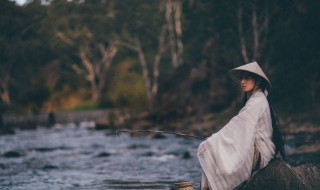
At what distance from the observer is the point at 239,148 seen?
20.7ft

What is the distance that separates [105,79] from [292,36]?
39.9 m

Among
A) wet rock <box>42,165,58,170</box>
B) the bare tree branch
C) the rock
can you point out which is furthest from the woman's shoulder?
the bare tree branch

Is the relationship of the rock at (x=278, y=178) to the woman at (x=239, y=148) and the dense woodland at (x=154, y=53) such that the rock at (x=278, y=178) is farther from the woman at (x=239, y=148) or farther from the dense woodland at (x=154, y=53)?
the dense woodland at (x=154, y=53)

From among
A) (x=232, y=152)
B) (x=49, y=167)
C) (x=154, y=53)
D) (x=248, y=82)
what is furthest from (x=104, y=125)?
(x=232, y=152)

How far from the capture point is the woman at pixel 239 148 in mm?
6305

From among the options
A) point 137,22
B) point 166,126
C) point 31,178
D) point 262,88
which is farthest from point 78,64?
point 262,88

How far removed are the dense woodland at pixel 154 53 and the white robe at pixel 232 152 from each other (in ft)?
17.1

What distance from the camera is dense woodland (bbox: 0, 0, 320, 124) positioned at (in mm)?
23516

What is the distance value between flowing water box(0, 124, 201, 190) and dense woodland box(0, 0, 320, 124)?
3299 mm

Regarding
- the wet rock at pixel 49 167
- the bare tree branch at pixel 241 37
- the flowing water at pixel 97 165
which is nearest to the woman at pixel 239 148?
the flowing water at pixel 97 165

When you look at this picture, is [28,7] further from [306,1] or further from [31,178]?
[31,178]

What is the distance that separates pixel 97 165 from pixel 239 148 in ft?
36.6

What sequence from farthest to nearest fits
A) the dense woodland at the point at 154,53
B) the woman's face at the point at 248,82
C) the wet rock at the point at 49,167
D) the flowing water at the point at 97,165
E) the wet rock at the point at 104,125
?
1. the wet rock at the point at 104,125
2. the dense woodland at the point at 154,53
3. the wet rock at the point at 49,167
4. the flowing water at the point at 97,165
5. the woman's face at the point at 248,82

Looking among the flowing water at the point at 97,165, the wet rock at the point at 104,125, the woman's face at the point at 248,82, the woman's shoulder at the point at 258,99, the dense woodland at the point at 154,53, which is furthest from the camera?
the wet rock at the point at 104,125
